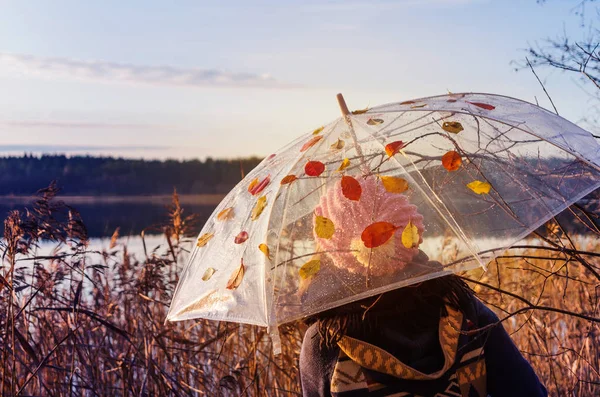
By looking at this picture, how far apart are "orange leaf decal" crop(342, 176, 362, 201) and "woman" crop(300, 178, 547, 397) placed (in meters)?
0.02

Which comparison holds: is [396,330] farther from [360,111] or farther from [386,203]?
[360,111]

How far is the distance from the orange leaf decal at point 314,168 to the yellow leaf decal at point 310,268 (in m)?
0.27

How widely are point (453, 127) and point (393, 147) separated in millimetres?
238

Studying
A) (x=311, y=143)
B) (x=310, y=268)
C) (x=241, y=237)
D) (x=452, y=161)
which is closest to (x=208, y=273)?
(x=241, y=237)

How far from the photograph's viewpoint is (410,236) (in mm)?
1980

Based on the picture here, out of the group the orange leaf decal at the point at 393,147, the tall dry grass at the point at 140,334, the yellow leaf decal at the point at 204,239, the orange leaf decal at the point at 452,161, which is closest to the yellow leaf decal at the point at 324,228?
the orange leaf decal at the point at 393,147

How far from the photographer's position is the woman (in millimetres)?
1996

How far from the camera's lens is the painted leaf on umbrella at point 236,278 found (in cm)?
220

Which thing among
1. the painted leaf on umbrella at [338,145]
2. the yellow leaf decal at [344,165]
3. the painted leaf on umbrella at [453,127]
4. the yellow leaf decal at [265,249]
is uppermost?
the painted leaf on umbrella at [453,127]

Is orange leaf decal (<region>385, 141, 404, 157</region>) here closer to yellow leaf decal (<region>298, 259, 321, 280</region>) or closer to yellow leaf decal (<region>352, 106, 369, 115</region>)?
yellow leaf decal (<region>352, 106, 369, 115</region>)

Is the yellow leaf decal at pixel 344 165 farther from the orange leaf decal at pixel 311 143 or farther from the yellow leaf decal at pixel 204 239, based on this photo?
the yellow leaf decal at pixel 204 239

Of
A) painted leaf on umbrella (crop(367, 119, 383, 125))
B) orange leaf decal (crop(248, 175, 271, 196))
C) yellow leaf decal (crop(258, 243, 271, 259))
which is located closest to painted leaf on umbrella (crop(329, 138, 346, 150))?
painted leaf on umbrella (crop(367, 119, 383, 125))

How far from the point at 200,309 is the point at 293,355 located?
5.29 feet

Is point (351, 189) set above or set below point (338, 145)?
below
